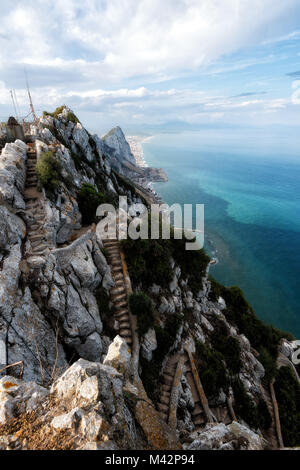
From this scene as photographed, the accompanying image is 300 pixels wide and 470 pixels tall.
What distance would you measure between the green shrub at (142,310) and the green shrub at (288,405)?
15.9 metres

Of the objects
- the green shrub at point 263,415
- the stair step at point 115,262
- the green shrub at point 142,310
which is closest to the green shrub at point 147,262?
the stair step at point 115,262

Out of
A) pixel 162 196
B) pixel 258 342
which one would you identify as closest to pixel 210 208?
pixel 162 196

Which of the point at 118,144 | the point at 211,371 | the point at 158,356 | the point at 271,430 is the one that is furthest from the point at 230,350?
the point at 118,144

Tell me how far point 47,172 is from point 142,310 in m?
10.7

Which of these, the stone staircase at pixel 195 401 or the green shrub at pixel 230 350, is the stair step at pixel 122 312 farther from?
the green shrub at pixel 230 350

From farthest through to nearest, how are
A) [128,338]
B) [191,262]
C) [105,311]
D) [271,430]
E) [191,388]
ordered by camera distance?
1. [191,262]
2. [271,430]
3. [191,388]
4. [105,311]
5. [128,338]

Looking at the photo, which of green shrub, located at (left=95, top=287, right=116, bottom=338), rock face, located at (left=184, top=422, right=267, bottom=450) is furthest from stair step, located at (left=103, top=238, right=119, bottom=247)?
rock face, located at (left=184, top=422, right=267, bottom=450)

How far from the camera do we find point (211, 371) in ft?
45.4

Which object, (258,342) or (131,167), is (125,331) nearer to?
(258,342)

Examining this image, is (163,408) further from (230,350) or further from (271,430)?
(271,430)

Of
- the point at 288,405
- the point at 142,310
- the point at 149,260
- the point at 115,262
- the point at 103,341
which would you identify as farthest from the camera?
the point at 288,405

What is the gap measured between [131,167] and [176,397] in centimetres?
15576

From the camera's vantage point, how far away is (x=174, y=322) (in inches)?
557
